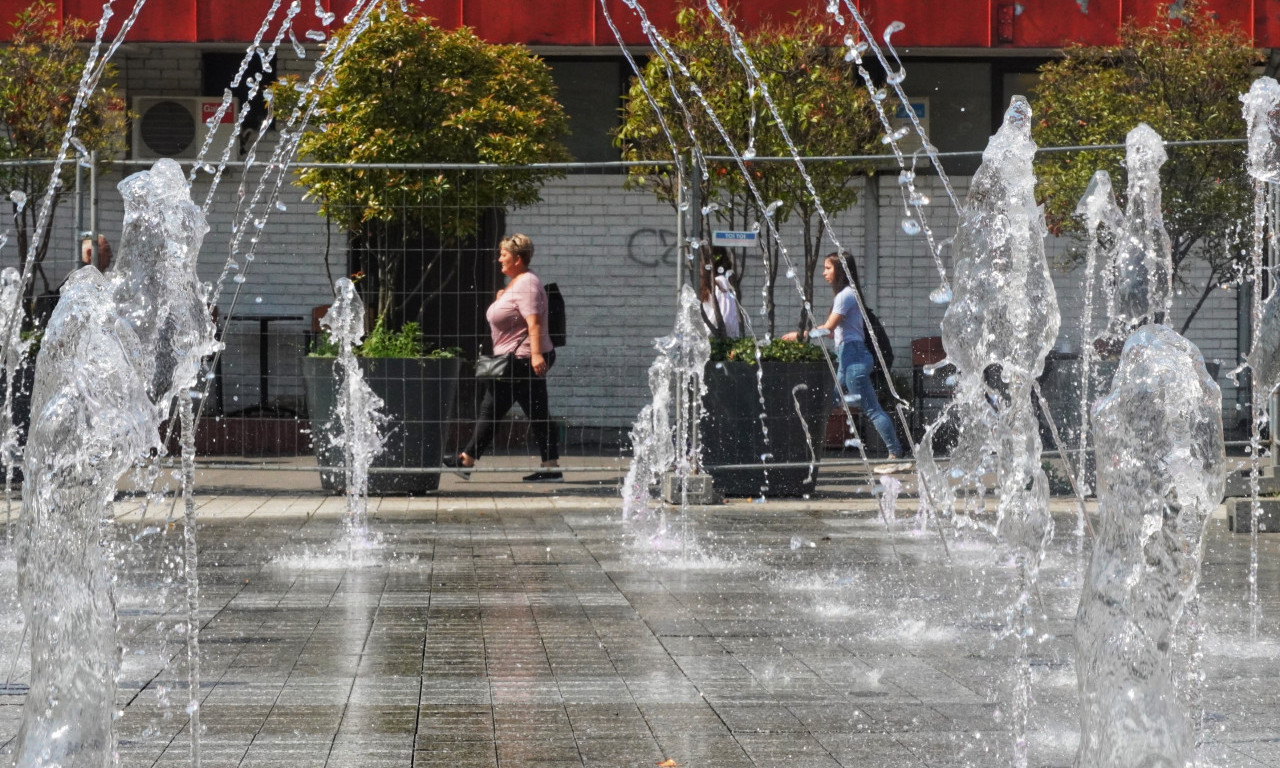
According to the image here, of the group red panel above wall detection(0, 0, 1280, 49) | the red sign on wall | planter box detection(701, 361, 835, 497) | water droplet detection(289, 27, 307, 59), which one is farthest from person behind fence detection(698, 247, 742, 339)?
the red sign on wall

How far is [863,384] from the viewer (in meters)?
13.0

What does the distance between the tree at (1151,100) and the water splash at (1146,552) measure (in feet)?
31.9

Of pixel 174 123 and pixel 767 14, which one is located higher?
pixel 767 14

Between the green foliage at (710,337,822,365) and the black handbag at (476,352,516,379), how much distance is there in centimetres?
151

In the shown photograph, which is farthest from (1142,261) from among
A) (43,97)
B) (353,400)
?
(43,97)

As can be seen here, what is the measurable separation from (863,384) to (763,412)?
1.21m

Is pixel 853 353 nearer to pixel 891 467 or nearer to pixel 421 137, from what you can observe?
pixel 891 467

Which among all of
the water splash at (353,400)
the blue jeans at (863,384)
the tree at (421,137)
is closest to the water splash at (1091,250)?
the blue jeans at (863,384)

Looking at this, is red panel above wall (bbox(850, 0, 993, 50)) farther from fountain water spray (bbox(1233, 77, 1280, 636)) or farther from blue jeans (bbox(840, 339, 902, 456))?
fountain water spray (bbox(1233, 77, 1280, 636))

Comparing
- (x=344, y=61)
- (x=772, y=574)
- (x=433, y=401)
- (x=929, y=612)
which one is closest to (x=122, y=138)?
(x=344, y=61)

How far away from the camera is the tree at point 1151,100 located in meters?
13.5

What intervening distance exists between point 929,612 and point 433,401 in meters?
5.85

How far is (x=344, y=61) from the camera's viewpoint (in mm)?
14375

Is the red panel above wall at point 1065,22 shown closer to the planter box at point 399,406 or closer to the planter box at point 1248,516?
the planter box at point 399,406
